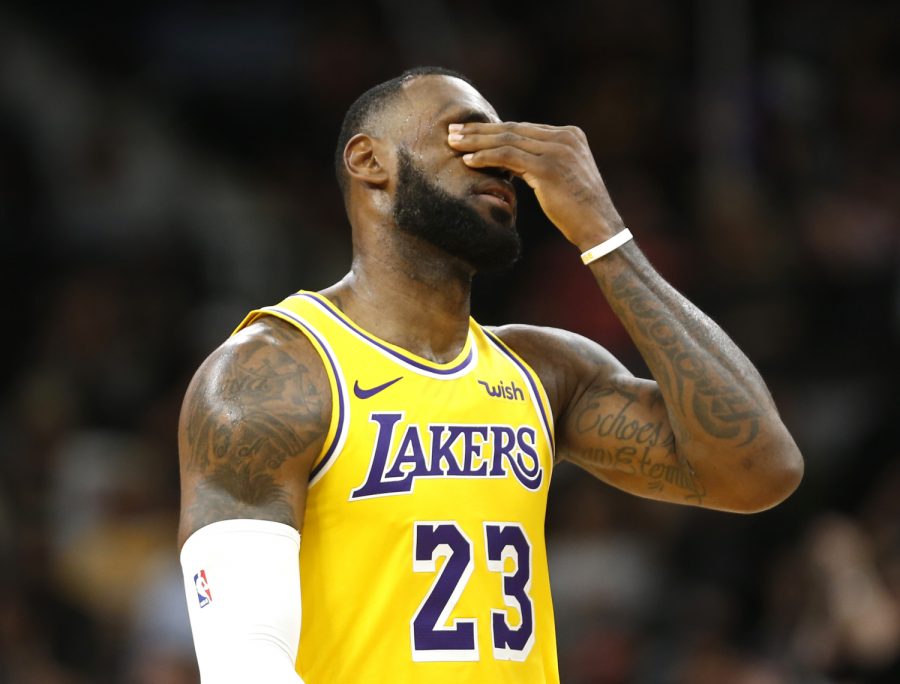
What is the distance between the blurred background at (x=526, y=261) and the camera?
27.4 ft

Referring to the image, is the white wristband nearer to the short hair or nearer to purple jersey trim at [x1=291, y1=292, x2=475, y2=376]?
purple jersey trim at [x1=291, y1=292, x2=475, y2=376]

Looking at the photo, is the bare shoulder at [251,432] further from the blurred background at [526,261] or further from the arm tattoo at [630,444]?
the blurred background at [526,261]

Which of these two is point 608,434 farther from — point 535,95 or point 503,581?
point 535,95

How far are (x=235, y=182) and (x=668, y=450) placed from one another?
8911 millimetres

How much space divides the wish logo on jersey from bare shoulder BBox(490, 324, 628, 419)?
327 mm

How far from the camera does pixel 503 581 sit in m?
4.29

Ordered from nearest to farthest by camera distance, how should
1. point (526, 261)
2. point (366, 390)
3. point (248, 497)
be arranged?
point (248, 497), point (366, 390), point (526, 261)

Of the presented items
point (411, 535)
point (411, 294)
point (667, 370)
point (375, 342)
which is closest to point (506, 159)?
point (411, 294)

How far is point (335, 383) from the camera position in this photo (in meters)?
4.21

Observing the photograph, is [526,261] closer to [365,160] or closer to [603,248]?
[365,160]

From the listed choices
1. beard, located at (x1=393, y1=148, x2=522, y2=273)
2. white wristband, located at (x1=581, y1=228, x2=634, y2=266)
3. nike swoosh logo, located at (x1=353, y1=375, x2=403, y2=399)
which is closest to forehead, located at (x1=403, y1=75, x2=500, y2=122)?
beard, located at (x1=393, y1=148, x2=522, y2=273)

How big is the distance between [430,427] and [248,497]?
0.63m

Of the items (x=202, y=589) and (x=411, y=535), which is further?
(x=411, y=535)

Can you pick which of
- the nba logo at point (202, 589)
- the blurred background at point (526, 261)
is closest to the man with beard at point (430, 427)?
the nba logo at point (202, 589)
